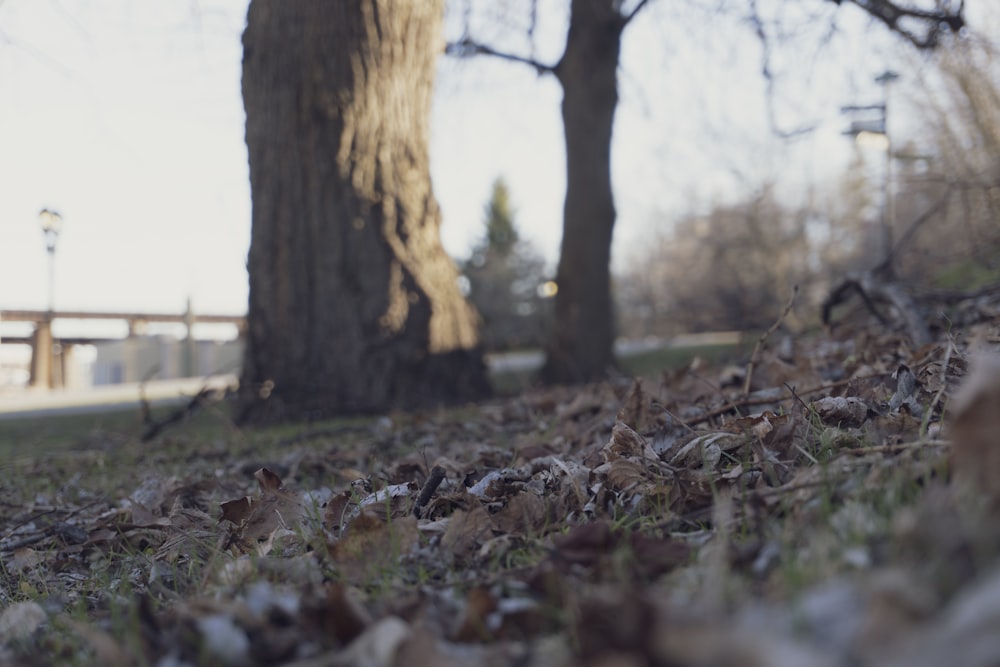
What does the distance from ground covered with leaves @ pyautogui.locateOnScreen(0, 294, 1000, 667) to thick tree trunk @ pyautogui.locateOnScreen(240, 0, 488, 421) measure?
3.32 meters

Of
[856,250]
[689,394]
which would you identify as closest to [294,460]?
[689,394]

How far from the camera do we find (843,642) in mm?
975

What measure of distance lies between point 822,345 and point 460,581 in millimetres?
4176

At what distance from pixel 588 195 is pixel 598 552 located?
27.2ft

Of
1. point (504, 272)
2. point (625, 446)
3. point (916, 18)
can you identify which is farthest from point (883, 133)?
point (504, 272)

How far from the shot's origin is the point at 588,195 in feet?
31.6

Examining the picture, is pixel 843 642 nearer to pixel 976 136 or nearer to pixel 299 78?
pixel 299 78

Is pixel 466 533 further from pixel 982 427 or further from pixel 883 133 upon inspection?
pixel 883 133

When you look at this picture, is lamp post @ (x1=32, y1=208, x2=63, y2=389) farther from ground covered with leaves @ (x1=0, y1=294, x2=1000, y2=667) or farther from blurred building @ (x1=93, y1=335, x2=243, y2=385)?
ground covered with leaves @ (x1=0, y1=294, x2=1000, y2=667)

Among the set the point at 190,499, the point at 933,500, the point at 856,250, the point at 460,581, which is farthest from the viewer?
the point at 856,250

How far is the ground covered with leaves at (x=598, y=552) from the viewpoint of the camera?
104cm

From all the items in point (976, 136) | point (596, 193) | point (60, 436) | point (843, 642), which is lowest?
point (60, 436)

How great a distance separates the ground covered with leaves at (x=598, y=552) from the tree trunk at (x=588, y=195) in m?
5.87

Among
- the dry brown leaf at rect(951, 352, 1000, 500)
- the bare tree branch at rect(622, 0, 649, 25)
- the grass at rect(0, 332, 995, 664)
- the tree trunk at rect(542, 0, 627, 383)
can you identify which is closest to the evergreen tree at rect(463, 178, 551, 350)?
the tree trunk at rect(542, 0, 627, 383)
